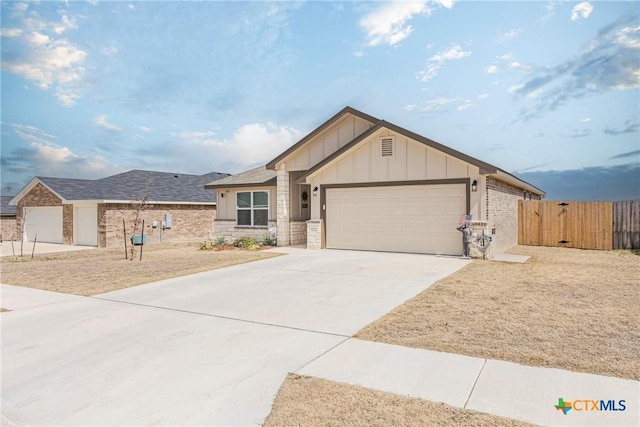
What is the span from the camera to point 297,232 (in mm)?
18266

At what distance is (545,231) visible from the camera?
16844 millimetres

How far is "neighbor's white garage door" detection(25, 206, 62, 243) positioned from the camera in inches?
885

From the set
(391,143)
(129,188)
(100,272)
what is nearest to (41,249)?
(129,188)

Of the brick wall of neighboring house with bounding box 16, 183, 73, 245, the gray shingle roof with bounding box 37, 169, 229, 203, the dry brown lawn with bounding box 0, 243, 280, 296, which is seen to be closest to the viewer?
the dry brown lawn with bounding box 0, 243, 280, 296

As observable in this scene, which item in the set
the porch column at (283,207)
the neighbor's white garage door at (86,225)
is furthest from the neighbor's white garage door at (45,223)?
the porch column at (283,207)

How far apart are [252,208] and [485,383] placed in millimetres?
16776

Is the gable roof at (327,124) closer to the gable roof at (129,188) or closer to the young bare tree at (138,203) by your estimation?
the young bare tree at (138,203)

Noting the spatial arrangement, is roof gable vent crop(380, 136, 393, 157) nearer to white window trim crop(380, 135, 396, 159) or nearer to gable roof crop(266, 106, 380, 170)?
white window trim crop(380, 135, 396, 159)

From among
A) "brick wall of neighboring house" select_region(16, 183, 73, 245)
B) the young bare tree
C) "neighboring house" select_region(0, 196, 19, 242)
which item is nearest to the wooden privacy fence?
the young bare tree

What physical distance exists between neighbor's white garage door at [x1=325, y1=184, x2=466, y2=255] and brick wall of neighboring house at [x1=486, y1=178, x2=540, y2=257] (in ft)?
3.31

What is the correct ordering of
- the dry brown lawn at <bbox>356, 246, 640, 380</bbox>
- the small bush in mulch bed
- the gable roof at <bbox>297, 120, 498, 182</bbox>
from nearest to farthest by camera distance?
the dry brown lawn at <bbox>356, 246, 640, 380</bbox> → the gable roof at <bbox>297, 120, 498, 182</bbox> → the small bush in mulch bed

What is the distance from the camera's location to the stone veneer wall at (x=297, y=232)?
1793 centimetres

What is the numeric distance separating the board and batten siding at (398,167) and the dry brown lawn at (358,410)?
34.4 ft

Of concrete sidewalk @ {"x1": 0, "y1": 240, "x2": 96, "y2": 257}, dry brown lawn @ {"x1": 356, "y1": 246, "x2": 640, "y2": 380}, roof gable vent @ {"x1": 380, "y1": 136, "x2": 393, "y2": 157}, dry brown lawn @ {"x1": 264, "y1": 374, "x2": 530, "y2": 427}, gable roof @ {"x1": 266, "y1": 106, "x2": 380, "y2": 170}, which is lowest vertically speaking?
concrete sidewalk @ {"x1": 0, "y1": 240, "x2": 96, "y2": 257}
